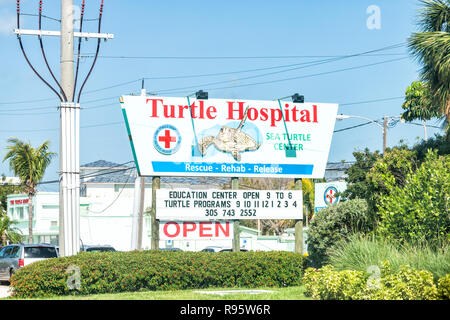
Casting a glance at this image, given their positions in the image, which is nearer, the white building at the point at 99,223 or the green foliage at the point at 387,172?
the green foliage at the point at 387,172

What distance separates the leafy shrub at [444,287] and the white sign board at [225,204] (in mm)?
9188

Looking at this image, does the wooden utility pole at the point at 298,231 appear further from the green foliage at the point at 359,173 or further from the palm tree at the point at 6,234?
the palm tree at the point at 6,234

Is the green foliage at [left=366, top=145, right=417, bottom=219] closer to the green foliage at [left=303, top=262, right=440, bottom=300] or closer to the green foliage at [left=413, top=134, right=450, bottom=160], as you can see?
the green foliage at [left=413, top=134, right=450, bottom=160]

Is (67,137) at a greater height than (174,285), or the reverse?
(67,137)

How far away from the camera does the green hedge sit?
57.2ft

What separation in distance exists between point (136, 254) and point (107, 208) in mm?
42521

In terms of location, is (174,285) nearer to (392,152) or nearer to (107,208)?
(392,152)

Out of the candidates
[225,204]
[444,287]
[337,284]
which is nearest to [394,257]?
[337,284]

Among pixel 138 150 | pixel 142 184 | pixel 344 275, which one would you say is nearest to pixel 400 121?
pixel 142 184

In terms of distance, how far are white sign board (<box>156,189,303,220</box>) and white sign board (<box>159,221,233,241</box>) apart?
19cm

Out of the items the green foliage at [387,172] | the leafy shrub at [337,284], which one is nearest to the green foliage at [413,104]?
the green foliage at [387,172]

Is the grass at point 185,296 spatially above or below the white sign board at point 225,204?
below

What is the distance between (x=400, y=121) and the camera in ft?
129

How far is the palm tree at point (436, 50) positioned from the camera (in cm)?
1983
